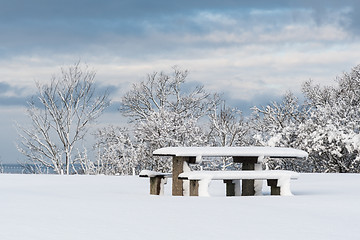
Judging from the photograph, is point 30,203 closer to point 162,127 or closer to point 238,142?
point 162,127

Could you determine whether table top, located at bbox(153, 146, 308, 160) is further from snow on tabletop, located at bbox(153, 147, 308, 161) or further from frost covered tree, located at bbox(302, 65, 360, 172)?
frost covered tree, located at bbox(302, 65, 360, 172)

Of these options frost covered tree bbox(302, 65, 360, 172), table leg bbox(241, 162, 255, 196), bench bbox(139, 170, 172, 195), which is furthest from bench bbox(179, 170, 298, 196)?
frost covered tree bbox(302, 65, 360, 172)

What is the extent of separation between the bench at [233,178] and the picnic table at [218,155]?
376 mm

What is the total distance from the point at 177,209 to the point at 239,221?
125 cm

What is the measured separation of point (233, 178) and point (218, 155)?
21.2 inches

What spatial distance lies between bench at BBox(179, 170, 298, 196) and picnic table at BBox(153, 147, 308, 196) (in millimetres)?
376

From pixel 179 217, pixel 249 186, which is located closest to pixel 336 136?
pixel 249 186

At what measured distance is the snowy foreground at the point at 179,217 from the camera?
5598 millimetres

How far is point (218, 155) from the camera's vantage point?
1009 centimetres

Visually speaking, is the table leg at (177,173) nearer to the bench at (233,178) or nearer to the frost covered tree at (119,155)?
the bench at (233,178)

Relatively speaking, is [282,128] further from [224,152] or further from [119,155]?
[224,152]

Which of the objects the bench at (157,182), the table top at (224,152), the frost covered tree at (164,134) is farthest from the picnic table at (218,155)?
the frost covered tree at (164,134)

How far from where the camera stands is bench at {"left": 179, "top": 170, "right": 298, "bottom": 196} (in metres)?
9.66

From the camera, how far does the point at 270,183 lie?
1030 centimetres
